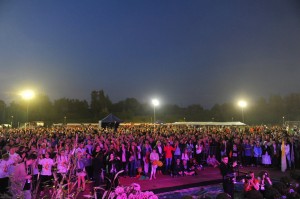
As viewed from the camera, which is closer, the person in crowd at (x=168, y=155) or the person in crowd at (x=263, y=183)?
the person in crowd at (x=263, y=183)

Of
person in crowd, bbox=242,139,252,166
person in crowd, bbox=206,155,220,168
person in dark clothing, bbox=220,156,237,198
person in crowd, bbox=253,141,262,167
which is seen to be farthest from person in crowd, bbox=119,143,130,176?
person in crowd, bbox=253,141,262,167

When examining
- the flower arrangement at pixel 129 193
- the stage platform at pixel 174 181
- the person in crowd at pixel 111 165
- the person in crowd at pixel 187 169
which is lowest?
the stage platform at pixel 174 181

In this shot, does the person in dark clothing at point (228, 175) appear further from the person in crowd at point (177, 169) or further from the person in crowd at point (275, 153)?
the person in crowd at point (275, 153)

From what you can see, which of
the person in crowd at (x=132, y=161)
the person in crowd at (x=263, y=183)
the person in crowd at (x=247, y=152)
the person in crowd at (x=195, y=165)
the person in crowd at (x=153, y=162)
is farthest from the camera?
the person in crowd at (x=247, y=152)

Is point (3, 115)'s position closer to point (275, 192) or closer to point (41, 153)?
point (41, 153)

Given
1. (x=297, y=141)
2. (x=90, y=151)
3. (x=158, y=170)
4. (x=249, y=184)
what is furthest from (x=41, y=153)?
(x=297, y=141)

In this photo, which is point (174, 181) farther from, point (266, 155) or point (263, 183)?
point (266, 155)

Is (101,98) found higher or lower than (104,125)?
higher

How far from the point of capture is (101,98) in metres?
101

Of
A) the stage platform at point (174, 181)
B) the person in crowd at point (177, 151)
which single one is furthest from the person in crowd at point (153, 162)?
the person in crowd at point (177, 151)

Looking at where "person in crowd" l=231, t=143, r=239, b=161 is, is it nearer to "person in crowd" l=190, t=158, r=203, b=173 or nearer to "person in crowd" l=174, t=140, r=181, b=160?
"person in crowd" l=190, t=158, r=203, b=173

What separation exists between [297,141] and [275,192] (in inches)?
400

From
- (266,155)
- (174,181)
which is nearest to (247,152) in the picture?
(266,155)

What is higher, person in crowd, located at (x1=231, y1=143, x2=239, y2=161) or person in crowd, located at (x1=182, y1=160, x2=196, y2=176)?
person in crowd, located at (x1=231, y1=143, x2=239, y2=161)
